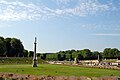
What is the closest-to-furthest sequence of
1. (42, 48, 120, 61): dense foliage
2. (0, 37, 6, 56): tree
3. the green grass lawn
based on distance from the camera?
the green grass lawn < (0, 37, 6, 56): tree < (42, 48, 120, 61): dense foliage

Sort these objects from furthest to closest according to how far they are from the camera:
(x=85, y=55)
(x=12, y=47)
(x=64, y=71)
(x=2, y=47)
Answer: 1. (x=85, y=55)
2. (x=12, y=47)
3. (x=2, y=47)
4. (x=64, y=71)

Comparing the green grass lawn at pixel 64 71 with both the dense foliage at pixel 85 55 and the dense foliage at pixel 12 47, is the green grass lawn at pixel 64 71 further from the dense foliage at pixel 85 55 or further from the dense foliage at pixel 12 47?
the dense foliage at pixel 85 55

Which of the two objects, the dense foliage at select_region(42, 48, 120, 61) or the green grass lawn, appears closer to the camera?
the green grass lawn

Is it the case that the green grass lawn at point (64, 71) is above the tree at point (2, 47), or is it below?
below

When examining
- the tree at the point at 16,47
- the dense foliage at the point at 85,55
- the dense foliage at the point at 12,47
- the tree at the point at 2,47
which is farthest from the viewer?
the dense foliage at the point at 85,55

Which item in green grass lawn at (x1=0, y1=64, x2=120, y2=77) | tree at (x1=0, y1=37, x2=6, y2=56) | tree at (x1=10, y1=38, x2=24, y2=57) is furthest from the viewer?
tree at (x1=10, y1=38, x2=24, y2=57)

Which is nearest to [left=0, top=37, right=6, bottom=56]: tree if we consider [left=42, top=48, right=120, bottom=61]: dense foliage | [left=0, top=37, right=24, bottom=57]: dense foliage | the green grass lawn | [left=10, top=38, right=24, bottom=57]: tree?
[left=0, top=37, right=24, bottom=57]: dense foliage

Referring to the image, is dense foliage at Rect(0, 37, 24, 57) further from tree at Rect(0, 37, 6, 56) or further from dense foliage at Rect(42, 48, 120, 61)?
dense foliage at Rect(42, 48, 120, 61)

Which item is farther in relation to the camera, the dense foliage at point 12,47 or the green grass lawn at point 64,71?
the dense foliage at point 12,47

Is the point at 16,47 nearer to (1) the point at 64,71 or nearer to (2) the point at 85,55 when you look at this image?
(2) the point at 85,55

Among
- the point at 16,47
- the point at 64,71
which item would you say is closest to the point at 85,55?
the point at 16,47

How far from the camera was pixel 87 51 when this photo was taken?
14938 centimetres

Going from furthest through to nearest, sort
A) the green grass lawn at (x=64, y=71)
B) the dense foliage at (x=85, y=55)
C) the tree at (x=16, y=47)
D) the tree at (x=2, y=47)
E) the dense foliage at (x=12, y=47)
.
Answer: the dense foliage at (x=85, y=55)
the tree at (x=16, y=47)
the dense foliage at (x=12, y=47)
the tree at (x=2, y=47)
the green grass lawn at (x=64, y=71)

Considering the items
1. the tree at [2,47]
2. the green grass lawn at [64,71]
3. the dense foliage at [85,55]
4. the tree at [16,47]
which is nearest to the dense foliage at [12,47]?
the tree at [16,47]
